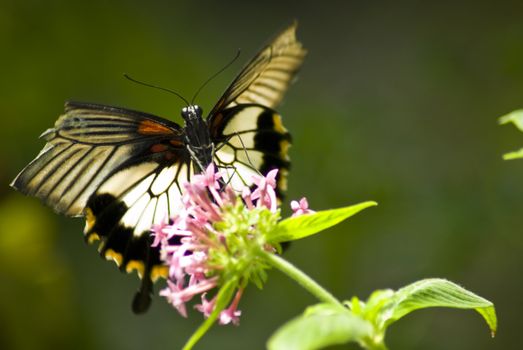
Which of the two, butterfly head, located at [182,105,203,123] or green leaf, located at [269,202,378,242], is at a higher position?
butterfly head, located at [182,105,203,123]

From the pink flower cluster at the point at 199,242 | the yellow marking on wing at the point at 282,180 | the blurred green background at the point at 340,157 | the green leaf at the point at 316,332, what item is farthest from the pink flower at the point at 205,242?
the blurred green background at the point at 340,157

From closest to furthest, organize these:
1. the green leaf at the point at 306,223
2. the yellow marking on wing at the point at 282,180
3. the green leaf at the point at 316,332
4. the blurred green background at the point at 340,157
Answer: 1. the green leaf at the point at 316,332
2. the green leaf at the point at 306,223
3. the yellow marking on wing at the point at 282,180
4. the blurred green background at the point at 340,157

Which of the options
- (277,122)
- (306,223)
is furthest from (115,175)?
(306,223)

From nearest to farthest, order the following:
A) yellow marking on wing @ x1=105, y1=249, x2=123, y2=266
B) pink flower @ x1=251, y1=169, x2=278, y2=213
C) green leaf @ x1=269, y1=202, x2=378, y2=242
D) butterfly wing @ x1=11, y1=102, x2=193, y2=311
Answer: green leaf @ x1=269, y1=202, x2=378, y2=242, pink flower @ x1=251, y1=169, x2=278, y2=213, butterfly wing @ x1=11, y1=102, x2=193, y2=311, yellow marking on wing @ x1=105, y1=249, x2=123, y2=266

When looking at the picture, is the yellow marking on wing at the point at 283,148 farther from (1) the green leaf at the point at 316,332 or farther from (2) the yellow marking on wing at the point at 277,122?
(1) the green leaf at the point at 316,332

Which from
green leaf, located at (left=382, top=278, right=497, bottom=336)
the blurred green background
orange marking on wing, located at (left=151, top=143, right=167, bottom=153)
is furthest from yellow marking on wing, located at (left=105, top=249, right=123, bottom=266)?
the blurred green background

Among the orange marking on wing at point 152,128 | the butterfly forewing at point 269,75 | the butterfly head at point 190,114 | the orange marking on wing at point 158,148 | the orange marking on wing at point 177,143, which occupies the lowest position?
the orange marking on wing at point 158,148

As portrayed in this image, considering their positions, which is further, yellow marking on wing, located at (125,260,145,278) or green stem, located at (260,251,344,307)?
yellow marking on wing, located at (125,260,145,278)

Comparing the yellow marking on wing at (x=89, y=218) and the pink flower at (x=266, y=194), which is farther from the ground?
the pink flower at (x=266, y=194)

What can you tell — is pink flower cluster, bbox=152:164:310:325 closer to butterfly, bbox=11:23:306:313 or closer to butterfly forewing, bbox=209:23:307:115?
butterfly, bbox=11:23:306:313
